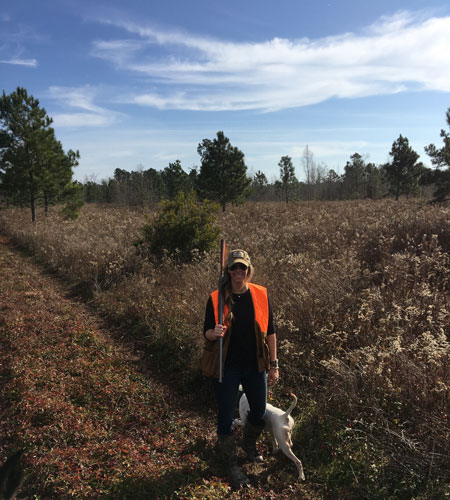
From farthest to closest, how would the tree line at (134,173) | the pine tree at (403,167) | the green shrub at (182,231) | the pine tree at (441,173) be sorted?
the pine tree at (403,167) → the tree line at (134,173) → the pine tree at (441,173) → the green shrub at (182,231)

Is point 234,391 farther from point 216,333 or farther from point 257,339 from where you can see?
point 216,333

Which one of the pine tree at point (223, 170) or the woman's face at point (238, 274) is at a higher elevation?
the pine tree at point (223, 170)

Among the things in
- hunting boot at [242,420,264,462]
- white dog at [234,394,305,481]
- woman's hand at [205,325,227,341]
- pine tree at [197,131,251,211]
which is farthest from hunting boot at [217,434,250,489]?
pine tree at [197,131,251,211]

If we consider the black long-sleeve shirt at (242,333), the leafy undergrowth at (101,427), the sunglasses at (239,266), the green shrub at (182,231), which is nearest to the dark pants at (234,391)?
the black long-sleeve shirt at (242,333)

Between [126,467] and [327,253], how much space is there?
6.61m

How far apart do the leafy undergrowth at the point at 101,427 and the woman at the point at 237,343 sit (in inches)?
18.3

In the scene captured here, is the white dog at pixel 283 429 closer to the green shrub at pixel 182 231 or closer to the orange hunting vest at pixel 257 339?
the orange hunting vest at pixel 257 339

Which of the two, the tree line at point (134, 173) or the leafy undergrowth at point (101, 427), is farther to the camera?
the tree line at point (134, 173)

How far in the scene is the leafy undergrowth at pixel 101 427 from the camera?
327cm

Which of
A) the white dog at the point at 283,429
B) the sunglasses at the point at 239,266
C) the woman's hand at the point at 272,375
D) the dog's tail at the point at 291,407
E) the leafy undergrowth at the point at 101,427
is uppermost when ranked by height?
the sunglasses at the point at 239,266

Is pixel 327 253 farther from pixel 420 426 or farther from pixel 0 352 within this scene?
pixel 0 352

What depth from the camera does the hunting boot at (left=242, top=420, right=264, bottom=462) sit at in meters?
3.67

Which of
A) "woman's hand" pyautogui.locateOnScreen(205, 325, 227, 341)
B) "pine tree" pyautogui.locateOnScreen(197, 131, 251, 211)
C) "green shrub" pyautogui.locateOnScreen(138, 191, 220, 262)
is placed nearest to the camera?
"woman's hand" pyautogui.locateOnScreen(205, 325, 227, 341)

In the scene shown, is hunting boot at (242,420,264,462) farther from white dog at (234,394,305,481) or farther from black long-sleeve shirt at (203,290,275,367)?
black long-sleeve shirt at (203,290,275,367)
